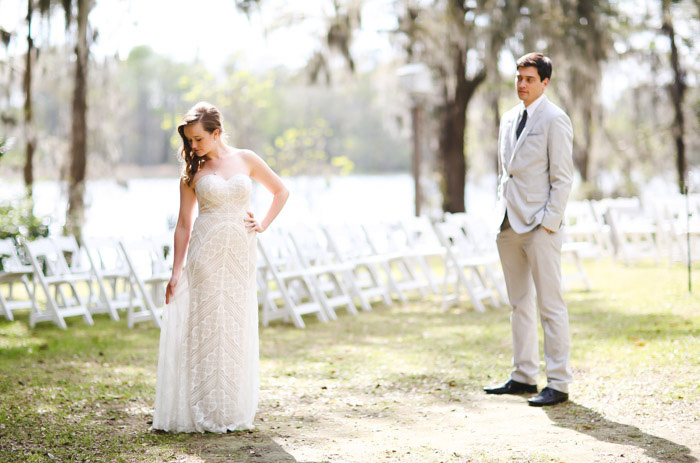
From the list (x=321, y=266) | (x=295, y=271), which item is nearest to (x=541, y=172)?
(x=295, y=271)

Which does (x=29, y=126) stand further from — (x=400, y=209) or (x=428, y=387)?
(x=400, y=209)

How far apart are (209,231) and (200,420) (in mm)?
990

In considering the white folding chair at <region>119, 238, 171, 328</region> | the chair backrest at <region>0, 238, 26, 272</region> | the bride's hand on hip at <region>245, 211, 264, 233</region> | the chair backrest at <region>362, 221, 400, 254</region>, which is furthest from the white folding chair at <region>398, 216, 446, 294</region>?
the bride's hand on hip at <region>245, 211, 264, 233</region>

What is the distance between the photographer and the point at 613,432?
4.18 meters

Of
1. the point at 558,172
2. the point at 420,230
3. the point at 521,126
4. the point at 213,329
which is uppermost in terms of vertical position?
the point at 521,126

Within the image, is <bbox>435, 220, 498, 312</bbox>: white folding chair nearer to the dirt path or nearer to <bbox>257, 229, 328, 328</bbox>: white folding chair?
<bbox>257, 229, 328, 328</bbox>: white folding chair

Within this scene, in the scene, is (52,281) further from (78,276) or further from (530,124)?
(530,124)

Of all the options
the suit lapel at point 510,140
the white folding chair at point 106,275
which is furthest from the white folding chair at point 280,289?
the suit lapel at point 510,140

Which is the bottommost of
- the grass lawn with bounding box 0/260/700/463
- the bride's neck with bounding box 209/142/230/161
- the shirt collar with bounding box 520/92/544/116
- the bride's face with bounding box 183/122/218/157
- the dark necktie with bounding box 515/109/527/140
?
the grass lawn with bounding box 0/260/700/463

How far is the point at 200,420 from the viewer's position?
4367 mm

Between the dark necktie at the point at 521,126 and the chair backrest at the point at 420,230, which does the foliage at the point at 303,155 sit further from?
the dark necktie at the point at 521,126

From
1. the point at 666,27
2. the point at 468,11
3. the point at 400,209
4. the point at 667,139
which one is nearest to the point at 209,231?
the point at 468,11

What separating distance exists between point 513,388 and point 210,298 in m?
1.94

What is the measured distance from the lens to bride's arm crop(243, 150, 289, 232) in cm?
461
